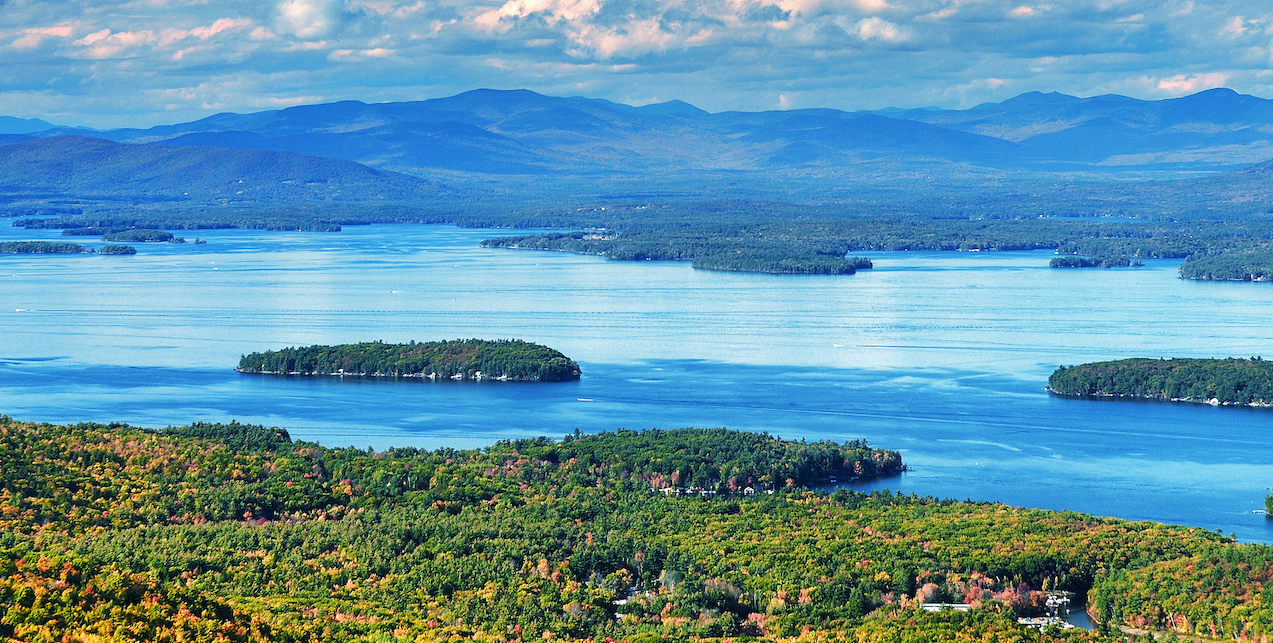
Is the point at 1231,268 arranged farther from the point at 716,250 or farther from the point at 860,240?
the point at 716,250

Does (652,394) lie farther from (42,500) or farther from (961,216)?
(961,216)

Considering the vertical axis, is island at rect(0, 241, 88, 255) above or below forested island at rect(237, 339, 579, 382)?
above

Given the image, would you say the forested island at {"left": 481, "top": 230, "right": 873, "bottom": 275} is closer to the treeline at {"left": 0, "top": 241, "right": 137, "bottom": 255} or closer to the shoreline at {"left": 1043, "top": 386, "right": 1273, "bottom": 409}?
the treeline at {"left": 0, "top": 241, "right": 137, "bottom": 255}

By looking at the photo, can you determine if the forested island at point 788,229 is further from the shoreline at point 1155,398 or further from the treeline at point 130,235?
the shoreline at point 1155,398

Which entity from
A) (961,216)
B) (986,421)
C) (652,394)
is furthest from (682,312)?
(961,216)

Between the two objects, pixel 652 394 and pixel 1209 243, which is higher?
pixel 1209 243

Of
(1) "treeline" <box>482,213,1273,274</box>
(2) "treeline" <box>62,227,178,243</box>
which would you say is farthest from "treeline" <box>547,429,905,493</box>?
(2) "treeline" <box>62,227,178,243</box>
